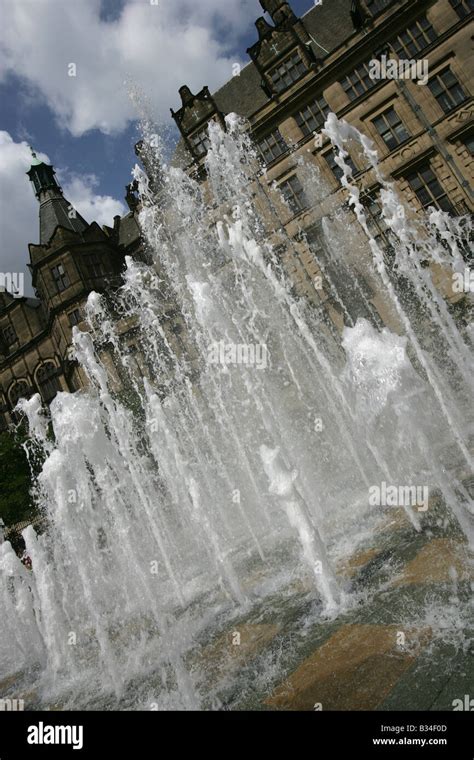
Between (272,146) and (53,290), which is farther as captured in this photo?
(53,290)

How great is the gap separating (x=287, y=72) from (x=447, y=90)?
30.0 ft

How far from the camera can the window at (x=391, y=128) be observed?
73.6 ft

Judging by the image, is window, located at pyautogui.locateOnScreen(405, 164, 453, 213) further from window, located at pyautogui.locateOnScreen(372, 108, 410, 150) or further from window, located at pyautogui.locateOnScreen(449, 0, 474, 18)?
window, located at pyautogui.locateOnScreen(449, 0, 474, 18)

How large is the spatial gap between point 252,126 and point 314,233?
24.9ft

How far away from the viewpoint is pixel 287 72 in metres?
25.2

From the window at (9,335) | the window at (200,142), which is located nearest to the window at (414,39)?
the window at (200,142)

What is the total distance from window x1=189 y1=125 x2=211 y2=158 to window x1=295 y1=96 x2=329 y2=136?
6.22 m

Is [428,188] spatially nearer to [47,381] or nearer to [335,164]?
[335,164]

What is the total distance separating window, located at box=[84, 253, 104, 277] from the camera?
31.0 m

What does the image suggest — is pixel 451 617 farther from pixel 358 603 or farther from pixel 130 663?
pixel 130 663

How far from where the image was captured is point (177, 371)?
27.9 m

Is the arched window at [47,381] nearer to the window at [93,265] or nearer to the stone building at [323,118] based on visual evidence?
the stone building at [323,118]

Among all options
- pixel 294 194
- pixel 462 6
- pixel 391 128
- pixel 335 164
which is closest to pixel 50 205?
pixel 294 194

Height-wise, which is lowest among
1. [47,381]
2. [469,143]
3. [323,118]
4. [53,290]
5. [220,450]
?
[220,450]
